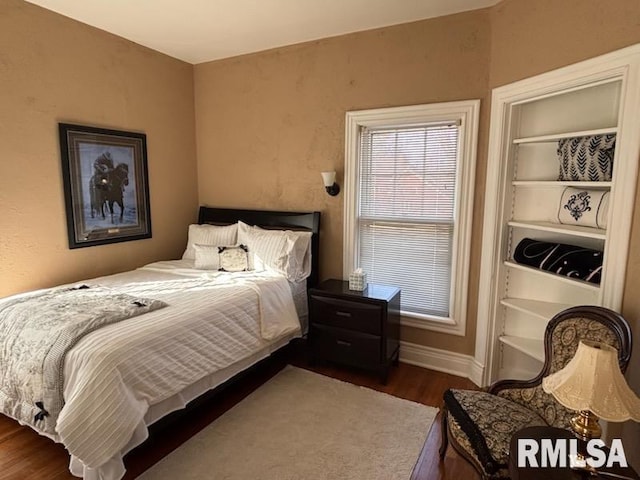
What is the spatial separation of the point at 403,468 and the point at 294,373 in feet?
4.09

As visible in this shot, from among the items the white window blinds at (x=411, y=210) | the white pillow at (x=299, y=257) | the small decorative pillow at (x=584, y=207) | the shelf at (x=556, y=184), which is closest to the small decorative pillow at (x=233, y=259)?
the white pillow at (x=299, y=257)

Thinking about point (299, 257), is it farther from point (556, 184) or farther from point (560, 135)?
point (560, 135)

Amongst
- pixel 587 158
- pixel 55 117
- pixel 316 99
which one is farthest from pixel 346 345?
pixel 55 117

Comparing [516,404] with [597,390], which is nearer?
[597,390]

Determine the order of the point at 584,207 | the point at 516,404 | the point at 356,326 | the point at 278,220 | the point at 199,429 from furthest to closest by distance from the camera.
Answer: the point at 278,220 → the point at 356,326 → the point at 199,429 → the point at 584,207 → the point at 516,404

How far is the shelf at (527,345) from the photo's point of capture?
2.48 metres

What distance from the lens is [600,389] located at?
126cm

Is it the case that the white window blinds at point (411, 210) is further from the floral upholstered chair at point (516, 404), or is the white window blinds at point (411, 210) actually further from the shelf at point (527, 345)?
the floral upholstered chair at point (516, 404)

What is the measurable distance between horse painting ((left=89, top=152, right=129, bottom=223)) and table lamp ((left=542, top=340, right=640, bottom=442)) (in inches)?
140

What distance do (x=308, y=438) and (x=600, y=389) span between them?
1.63m

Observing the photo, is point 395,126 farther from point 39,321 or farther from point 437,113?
point 39,321

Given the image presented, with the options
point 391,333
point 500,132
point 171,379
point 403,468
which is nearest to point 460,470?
point 403,468

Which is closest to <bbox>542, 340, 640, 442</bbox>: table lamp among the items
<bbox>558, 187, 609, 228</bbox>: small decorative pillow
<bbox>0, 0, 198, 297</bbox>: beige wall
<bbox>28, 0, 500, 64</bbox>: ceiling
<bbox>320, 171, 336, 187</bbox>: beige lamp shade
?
<bbox>558, 187, 609, 228</bbox>: small decorative pillow

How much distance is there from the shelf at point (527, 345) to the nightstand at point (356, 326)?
83 cm
